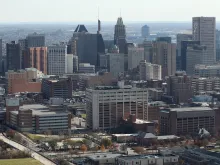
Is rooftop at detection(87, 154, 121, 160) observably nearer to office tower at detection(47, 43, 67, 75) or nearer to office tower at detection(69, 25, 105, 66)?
office tower at detection(47, 43, 67, 75)

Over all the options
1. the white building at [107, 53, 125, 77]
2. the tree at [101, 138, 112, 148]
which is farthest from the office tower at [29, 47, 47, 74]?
the tree at [101, 138, 112, 148]

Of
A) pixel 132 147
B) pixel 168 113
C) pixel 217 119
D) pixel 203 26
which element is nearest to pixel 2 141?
pixel 132 147

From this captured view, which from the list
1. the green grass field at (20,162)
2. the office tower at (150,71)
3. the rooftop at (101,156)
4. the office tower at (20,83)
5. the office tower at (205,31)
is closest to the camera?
the green grass field at (20,162)

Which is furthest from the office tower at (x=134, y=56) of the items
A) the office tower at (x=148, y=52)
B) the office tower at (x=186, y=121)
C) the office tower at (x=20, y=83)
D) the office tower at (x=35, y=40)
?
the office tower at (x=186, y=121)

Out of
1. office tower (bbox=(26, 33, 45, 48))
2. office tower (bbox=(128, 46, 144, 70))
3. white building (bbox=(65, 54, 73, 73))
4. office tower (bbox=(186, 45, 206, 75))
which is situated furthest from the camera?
office tower (bbox=(26, 33, 45, 48))

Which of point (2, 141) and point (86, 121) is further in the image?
point (86, 121)

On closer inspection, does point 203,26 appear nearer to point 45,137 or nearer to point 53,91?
Answer: point 53,91

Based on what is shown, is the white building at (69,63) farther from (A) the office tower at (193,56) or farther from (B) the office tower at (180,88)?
(B) the office tower at (180,88)
